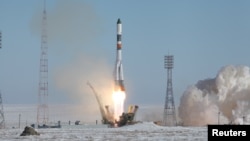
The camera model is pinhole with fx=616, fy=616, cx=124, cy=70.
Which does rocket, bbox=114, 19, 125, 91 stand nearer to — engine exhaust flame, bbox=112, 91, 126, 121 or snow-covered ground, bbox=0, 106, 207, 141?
engine exhaust flame, bbox=112, 91, 126, 121

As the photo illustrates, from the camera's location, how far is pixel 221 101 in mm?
123062

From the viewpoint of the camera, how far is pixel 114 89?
110m

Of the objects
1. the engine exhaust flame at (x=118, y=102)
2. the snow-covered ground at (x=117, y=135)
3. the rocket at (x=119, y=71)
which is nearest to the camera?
the snow-covered ground at (x=117, y=135)

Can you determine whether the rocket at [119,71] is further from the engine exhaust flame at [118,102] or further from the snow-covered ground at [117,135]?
the snow-covered ground at [117,135]

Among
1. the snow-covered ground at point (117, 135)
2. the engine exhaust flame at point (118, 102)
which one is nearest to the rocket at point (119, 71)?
the engine exhaust flame at point (118, 102)

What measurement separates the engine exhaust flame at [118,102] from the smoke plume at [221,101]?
1669 centimetres

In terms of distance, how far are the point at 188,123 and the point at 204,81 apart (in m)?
11.1

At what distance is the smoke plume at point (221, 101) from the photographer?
121 metres

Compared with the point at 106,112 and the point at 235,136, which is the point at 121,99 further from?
the point at 235,136

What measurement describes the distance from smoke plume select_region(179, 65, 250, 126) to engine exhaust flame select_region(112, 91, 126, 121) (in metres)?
16.7

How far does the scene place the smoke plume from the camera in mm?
121438

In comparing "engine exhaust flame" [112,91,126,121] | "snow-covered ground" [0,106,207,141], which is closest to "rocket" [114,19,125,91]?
"engine exhaust flame" [112,91,126,121]

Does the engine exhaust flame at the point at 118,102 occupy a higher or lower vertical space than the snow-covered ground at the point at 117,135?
higher

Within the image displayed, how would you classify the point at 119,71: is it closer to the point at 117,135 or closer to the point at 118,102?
the point at 118,102
